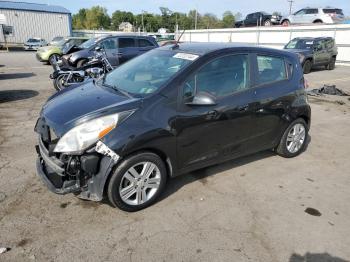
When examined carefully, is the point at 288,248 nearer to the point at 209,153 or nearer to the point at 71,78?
the point at 209,153

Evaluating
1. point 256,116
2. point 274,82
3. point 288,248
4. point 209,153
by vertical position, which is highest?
point 274,82

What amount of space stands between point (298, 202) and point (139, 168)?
1.90 metres

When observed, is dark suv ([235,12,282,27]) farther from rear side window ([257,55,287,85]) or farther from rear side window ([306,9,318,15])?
rear side window ([257,55,287,85])

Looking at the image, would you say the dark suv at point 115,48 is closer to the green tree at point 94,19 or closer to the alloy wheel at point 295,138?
the alloy wheel at point 295,138

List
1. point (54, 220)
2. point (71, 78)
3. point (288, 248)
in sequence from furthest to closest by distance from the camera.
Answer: point (71, 78) → point (54, 220) → point (288, 248)

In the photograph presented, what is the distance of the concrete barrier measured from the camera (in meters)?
22.4

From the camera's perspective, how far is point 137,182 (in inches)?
135

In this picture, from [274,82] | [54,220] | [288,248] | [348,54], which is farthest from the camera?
[348,54]

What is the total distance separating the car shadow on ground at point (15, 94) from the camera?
28.9 ft

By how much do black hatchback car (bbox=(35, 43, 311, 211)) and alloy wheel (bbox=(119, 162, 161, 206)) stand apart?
11 mm

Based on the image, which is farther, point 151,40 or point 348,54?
point 348,54

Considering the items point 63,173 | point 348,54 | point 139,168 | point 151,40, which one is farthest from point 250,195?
point 348,54

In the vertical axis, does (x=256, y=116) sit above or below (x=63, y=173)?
above

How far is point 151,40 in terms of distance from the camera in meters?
14.6
